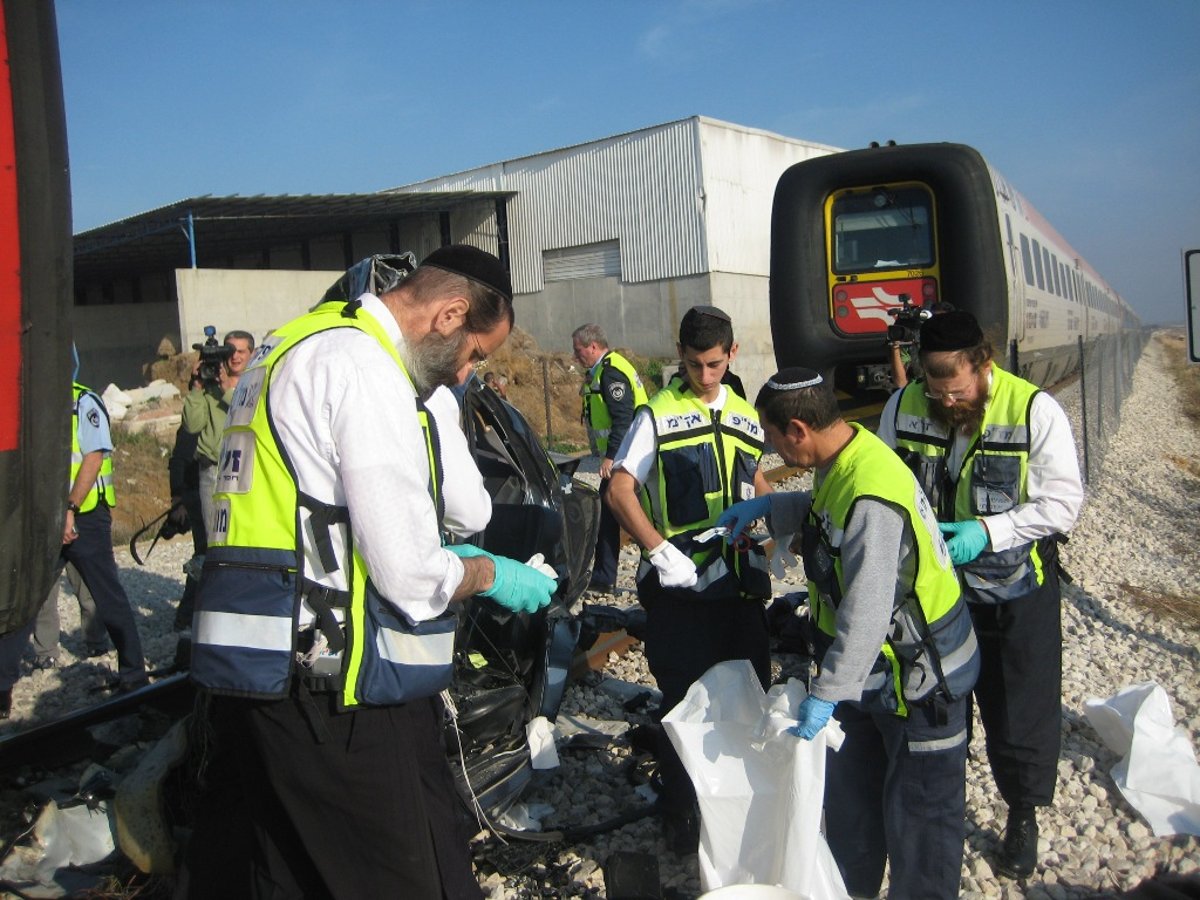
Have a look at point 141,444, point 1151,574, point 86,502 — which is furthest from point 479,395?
point 141,444

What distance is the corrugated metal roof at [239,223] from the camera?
23969 millimetres

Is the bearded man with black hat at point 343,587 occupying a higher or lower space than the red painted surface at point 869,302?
lower

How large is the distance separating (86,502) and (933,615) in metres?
4.80

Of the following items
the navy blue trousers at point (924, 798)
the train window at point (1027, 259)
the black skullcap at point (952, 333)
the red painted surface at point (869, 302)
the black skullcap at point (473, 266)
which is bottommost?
the navy blue trousers at point (924, 798)

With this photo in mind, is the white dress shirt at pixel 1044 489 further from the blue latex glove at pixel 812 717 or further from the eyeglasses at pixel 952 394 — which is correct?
the blue latex glove at pixel 812 717

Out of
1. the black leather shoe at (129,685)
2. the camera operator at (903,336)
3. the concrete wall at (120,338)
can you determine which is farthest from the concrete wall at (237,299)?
the camera operator at (903,336)

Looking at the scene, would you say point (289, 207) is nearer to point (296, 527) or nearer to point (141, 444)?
point (141, 444)

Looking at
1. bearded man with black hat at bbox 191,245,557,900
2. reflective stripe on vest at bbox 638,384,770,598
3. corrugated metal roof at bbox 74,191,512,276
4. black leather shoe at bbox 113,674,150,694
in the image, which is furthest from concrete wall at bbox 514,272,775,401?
bearded man with black hat at bbox 191,245,557,900

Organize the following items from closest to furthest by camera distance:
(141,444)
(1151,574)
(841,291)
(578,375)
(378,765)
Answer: (378,765), (1151,574), (841,291), (141,444), (578,375)

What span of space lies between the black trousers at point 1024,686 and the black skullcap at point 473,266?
201 cm

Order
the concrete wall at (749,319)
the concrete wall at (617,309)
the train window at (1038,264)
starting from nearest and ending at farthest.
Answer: the train window at (1038,264)
the concrete wall at (749,319)
the concrete wall at (617,309)

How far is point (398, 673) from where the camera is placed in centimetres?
226

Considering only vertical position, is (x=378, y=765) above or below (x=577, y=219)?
below

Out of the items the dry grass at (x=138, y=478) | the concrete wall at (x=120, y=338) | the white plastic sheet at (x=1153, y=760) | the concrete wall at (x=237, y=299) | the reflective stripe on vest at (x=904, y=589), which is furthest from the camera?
the concrete wall at (x=120, y=338)
